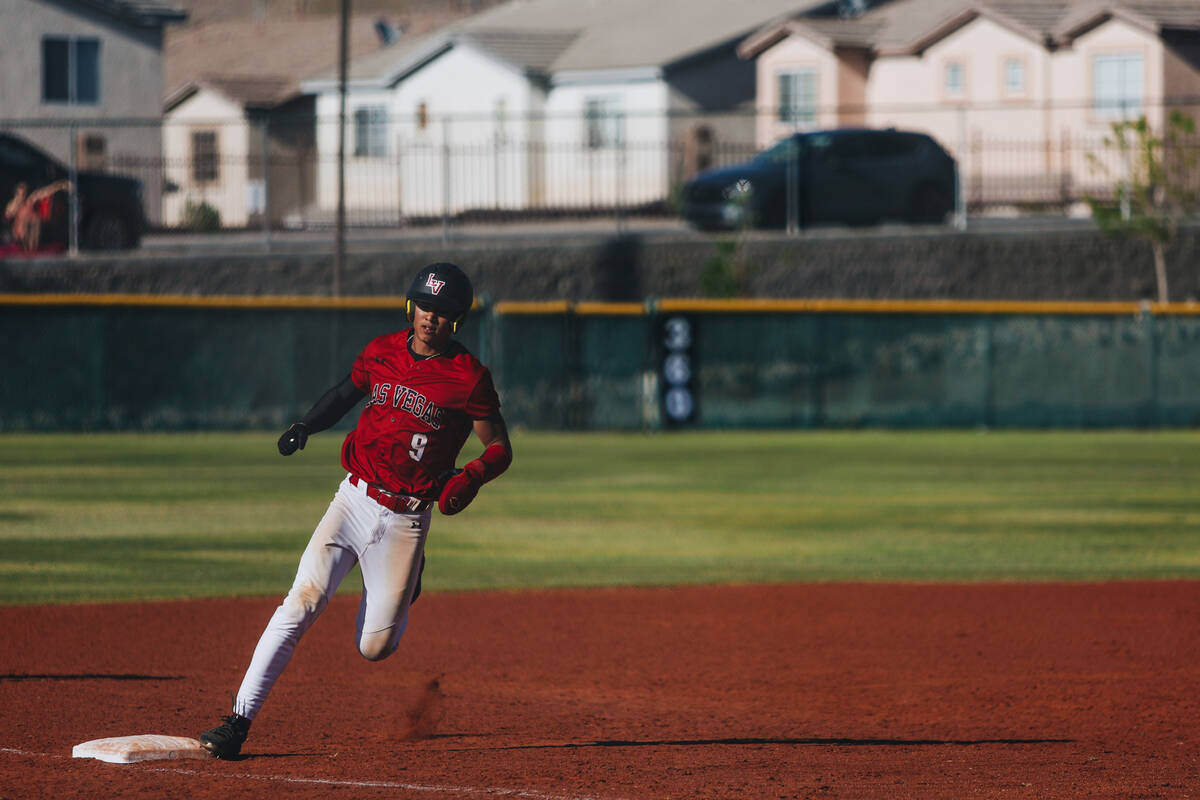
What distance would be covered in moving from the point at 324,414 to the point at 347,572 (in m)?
0.63

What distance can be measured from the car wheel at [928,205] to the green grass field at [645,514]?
7.31 meters

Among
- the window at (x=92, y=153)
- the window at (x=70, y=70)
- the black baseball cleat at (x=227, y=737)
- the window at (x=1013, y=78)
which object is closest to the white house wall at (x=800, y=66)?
the window at (x=1013, y=78)

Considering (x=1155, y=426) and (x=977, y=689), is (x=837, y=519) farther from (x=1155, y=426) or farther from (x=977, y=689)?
(x=1155, y=426)

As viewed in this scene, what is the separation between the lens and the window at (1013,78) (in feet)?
137

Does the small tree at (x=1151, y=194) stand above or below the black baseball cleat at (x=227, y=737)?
above

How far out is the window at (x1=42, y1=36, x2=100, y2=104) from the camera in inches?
1668

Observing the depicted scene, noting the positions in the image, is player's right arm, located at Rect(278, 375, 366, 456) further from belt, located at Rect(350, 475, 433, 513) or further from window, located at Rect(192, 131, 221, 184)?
window, located at Rect(192, 131, 221, 184)

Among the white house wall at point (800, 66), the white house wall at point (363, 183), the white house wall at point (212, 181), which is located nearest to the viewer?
the white house wall at point (212, 181)

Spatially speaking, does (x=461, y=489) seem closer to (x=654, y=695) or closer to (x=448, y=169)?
(x=654, y=695)

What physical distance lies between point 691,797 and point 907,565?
7.21 metres

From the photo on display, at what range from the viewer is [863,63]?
145ft

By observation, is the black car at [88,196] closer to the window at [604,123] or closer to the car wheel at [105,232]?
the car wheel at [105,232]

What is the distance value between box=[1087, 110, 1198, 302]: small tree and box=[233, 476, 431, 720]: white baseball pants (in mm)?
22159

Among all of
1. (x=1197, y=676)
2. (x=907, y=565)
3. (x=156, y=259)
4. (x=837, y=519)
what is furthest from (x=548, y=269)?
(x=1197, y=676)
